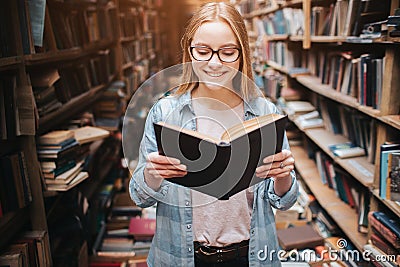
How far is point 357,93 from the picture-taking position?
1958 mm

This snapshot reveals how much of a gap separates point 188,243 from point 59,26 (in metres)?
1.66

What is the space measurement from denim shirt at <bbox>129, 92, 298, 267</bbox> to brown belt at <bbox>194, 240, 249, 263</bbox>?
0.06 feet

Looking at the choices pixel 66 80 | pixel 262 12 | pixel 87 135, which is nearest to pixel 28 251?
pixel 87 135

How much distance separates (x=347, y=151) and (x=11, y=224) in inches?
68.0

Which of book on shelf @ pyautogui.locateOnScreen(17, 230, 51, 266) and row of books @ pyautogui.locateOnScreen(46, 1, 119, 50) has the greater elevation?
row of books @ pyautogui.locateOnScreen(46, 1, 119, 50)

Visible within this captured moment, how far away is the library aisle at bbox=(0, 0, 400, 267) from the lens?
152 centimetres

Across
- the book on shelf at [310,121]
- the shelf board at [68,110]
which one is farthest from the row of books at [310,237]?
the shelf board at [68,110]

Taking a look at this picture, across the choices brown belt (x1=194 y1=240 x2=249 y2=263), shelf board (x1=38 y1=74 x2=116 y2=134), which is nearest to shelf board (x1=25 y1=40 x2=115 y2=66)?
shelf board (x1=38 y1=74 x2=116 y2=134)

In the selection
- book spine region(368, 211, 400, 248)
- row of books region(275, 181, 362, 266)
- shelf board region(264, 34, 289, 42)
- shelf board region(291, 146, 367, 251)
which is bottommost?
row of books region(275, 181, 362, 266)

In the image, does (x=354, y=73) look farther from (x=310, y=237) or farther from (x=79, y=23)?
(x=79, y=23)

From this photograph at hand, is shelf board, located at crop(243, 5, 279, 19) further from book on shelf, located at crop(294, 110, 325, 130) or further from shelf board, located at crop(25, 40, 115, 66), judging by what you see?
shelf board, located at crop(25, 40, 115, 66)

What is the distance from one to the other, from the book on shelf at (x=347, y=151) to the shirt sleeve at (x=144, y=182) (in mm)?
1394

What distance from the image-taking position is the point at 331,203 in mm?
2227

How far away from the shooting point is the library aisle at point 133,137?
5.00 feet
